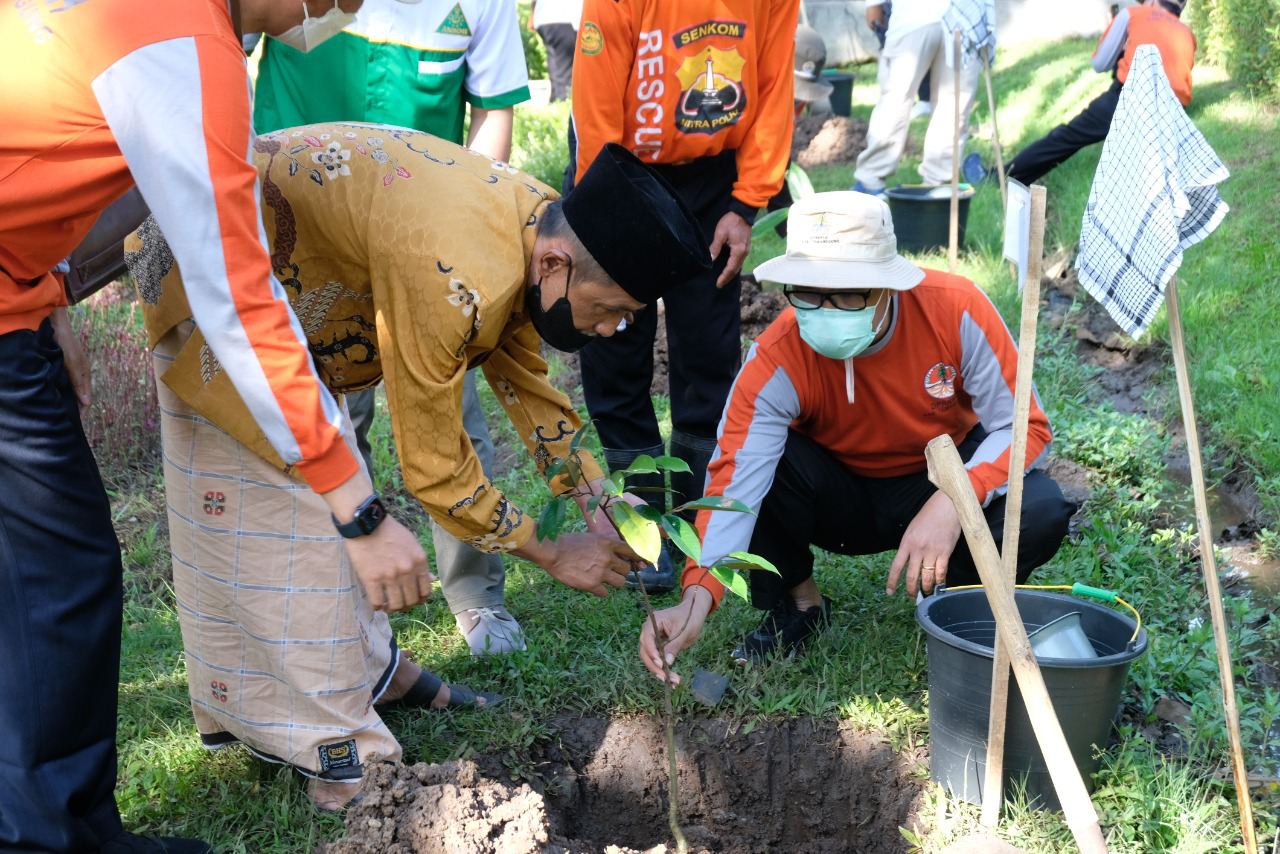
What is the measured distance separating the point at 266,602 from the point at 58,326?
0.71 m

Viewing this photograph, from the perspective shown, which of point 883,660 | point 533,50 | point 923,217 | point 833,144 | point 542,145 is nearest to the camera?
point 883,660

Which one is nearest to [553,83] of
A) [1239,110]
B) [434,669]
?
[1239,110]

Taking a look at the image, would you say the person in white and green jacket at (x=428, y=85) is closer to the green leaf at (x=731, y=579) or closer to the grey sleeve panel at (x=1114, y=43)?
the green leaf at (x=731, y=579)

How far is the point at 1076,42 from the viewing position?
40.4ft

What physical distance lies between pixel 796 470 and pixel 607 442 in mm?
955

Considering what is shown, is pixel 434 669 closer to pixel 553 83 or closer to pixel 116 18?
pixel 116 18

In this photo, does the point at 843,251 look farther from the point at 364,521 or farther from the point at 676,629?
the point at 364,521

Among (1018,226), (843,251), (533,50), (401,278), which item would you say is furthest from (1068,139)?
(533,50)

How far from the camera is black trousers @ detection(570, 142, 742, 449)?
140 inches

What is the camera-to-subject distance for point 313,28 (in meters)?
1.99

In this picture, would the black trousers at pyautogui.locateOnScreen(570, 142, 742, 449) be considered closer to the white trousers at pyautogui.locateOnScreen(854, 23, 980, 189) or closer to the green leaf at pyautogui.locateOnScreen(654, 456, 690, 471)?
the green leaf at pyautogui.locateOnScreen(654, 456, 690, 471)

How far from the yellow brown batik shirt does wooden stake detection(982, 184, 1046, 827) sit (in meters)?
0.97

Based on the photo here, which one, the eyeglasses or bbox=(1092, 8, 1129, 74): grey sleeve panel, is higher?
the eyeglasses

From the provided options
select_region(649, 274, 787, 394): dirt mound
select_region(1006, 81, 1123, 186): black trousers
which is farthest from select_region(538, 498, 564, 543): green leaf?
select_region(1006, 81, 1123, 186): black trousers
